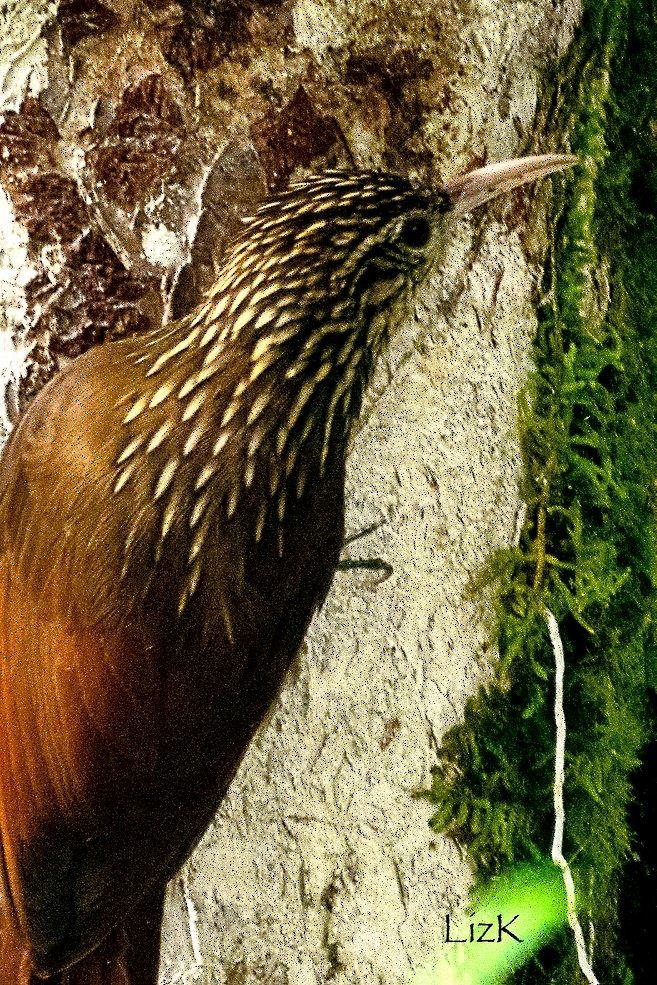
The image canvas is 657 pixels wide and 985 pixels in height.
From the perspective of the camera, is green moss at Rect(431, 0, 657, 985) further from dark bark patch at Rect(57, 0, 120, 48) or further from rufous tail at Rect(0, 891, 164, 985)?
dark bark patch at Rect(57, 0, 120, 48)

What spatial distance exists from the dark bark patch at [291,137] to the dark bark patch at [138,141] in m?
0.11

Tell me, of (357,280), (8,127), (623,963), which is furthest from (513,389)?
(623,963)

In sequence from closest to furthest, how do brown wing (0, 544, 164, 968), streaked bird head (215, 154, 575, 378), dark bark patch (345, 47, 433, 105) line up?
brown wing (0, 544, 164, 968) → streaked bird head (215, 154, 575, 378) → dark bark patch (345, 47, 433, 105)

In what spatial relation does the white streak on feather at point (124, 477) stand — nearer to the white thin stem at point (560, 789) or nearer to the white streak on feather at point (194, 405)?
the white streak on feather at point (194, 405)

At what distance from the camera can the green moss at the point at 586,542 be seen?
64.7 inches

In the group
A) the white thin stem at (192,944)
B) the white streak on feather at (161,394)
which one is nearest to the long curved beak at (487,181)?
the white streak on feather at (161,394)

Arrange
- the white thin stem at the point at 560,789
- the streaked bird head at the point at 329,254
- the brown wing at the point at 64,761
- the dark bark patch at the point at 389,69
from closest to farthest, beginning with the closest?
the brown wing at the point at 64,761, the streaked bird head at the point at 329,254, the dark bark patch at the point at 389,69, the white thin stem at the point at 560,789

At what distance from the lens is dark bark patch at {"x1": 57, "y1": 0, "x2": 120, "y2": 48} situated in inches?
50.7

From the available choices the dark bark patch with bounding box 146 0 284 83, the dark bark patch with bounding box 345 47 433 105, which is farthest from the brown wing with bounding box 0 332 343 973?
the dark bark patch with bounding box 345 47 433 105

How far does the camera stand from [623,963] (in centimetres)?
216

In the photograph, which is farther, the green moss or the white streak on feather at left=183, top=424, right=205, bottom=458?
the green moss

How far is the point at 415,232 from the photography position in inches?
51.3

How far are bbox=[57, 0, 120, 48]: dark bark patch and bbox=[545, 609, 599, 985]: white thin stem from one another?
108cm

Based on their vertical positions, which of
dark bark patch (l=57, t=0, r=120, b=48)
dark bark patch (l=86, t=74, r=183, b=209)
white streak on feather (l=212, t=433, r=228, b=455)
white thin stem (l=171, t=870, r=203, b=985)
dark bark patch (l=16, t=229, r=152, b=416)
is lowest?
white thin stem (l=171, t=870, r=203, b=985)
